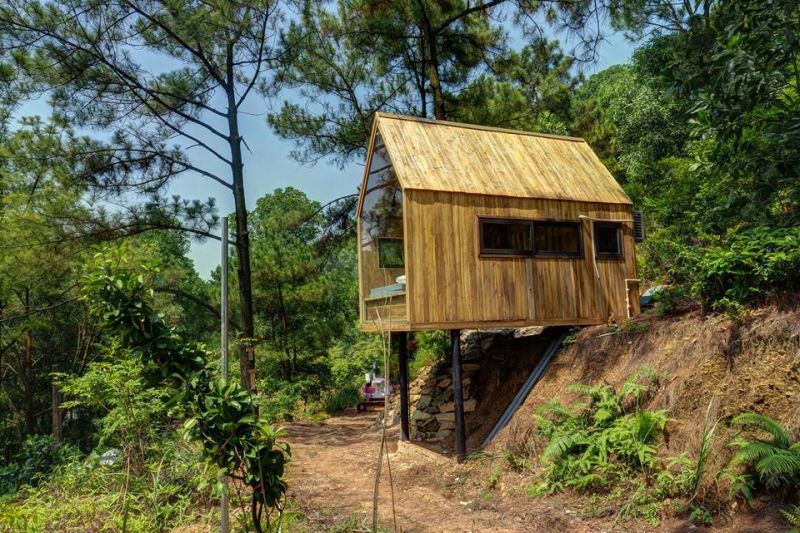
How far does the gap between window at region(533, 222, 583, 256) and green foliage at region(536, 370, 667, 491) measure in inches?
114

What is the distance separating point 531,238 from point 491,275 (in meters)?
1.08

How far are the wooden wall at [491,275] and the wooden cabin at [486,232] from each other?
0.7 inches

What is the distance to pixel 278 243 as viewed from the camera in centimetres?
1903

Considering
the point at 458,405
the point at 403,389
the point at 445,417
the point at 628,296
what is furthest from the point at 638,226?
the point at 403,389

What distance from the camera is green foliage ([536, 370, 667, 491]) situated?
6820 millimetres

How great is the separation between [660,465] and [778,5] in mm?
4958

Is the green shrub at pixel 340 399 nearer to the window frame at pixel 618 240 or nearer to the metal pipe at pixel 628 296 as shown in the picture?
the metal pipe at pixel 628 296

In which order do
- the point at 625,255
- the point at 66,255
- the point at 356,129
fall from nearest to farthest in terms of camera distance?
the point at 625,255, the point at 66,255, the point at 356,129

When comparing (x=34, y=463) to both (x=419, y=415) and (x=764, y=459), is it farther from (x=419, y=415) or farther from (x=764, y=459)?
(x=764, y=459)

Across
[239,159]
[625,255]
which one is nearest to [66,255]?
[239,159]

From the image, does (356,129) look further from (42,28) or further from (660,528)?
(660,528)

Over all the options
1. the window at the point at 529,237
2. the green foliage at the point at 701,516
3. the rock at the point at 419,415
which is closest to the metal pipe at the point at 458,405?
the window at the point at 529,237

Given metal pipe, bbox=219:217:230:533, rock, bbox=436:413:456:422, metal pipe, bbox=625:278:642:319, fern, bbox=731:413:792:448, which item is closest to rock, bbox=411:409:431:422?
rock, bbox=436:413:456:422

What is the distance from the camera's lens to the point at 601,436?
727 centimetres
